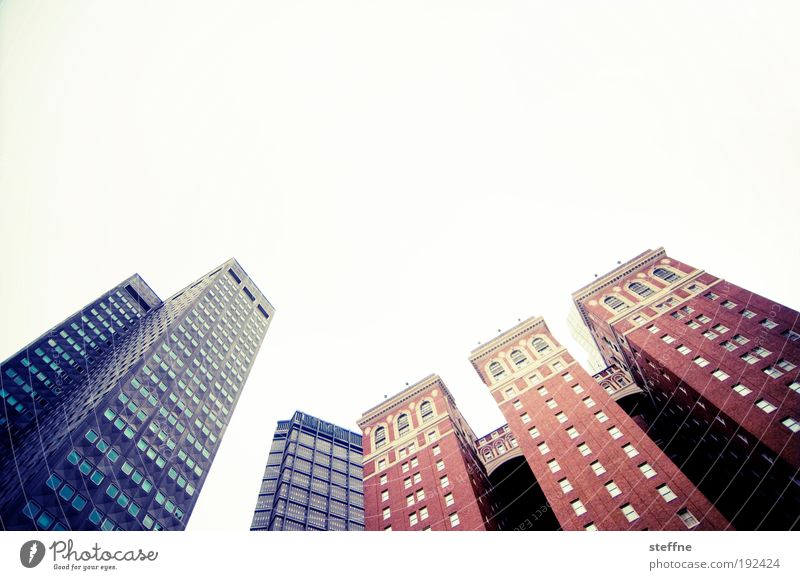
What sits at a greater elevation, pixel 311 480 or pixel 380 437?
pixel 311 480

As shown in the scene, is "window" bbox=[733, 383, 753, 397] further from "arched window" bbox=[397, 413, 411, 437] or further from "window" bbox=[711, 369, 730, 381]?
"arched window" bbox=[397, 413, 411, 437]

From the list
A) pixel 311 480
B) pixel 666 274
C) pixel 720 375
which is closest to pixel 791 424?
pixel 720 375

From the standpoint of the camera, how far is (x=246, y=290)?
124875 mm

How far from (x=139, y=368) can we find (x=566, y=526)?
64.2 m

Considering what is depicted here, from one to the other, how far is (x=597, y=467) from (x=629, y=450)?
124 inches

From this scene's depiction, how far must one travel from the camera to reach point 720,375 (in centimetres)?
4244

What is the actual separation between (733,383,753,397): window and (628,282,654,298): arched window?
20.4m

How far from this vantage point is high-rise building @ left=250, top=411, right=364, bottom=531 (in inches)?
3447

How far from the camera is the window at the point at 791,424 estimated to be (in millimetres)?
34781

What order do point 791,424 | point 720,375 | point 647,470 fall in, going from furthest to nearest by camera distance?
point 720,375, point 647,470, point 791,424

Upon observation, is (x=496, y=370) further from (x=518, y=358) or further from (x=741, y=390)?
(x=741, y=390)
